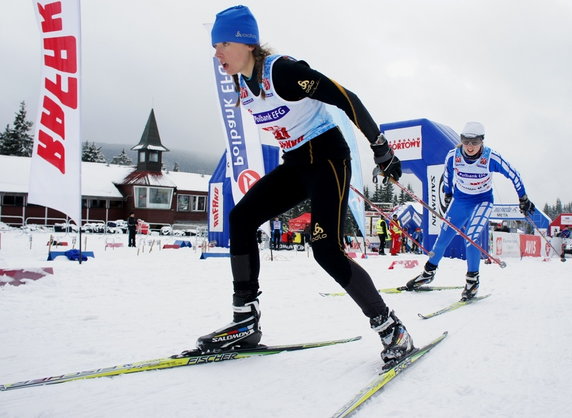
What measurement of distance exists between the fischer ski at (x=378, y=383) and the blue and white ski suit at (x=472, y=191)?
3083 millimetres

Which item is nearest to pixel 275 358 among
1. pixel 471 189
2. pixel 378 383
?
pixel 378 383

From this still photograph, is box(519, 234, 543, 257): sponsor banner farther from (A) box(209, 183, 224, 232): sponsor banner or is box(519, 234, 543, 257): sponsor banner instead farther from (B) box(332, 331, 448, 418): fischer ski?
(B) box(332, 331, 448, 418): fischer ski

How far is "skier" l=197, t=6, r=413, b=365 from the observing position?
2150 mm

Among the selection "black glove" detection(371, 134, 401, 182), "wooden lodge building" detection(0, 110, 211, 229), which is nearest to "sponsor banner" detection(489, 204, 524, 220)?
"black glove" detection(371, 134, 401, 182)

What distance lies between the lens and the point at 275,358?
2.27 m

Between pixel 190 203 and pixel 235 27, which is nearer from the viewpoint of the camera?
pixel 235 27

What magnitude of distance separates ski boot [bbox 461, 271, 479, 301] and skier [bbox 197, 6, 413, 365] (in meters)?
2.66

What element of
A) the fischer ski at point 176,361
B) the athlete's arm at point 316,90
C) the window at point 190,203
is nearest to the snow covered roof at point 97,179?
the window at point 190,203

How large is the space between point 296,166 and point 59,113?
17.8 ft

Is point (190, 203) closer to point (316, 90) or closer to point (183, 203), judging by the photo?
point (183, 203)

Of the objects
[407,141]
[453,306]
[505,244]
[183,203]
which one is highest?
[407,141]

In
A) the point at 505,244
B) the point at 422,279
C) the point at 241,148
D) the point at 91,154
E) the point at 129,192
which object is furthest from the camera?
the point at 91,154

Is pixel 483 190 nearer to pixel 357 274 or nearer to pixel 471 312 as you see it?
pixel 471 312

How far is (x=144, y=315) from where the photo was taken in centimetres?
330
